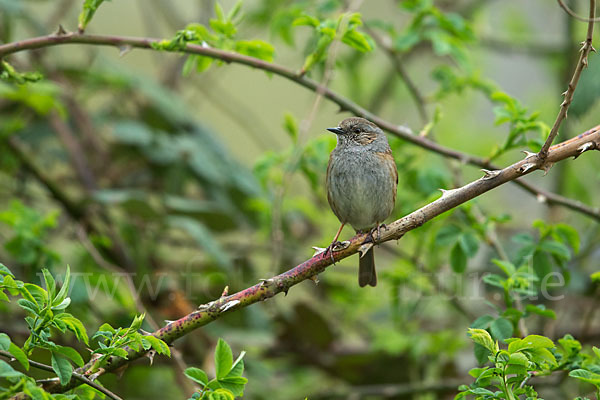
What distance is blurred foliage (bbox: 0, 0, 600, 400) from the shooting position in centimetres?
322

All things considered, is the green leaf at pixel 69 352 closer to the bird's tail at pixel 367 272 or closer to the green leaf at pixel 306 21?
the green leaf at pixel 306 21

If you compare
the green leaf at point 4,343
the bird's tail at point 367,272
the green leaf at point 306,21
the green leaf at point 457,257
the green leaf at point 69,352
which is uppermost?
the green leaf at point 306,21

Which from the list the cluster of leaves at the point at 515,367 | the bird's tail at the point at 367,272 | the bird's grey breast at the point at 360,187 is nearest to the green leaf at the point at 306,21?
the bird's grey breast at the point at 360,187

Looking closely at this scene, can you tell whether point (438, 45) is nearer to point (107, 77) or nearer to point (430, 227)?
point (430, 227)

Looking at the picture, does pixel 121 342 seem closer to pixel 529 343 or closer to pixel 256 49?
pixel 529 343

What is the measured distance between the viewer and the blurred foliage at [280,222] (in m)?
3.22

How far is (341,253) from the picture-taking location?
2.32m

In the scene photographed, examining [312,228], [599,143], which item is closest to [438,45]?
[599,143]

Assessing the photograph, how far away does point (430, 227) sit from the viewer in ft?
12.7

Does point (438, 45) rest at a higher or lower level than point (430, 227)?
higher

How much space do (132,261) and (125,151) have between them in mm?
1058

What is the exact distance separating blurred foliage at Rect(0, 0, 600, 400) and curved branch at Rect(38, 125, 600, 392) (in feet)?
1.99

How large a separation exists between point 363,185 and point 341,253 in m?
1.49

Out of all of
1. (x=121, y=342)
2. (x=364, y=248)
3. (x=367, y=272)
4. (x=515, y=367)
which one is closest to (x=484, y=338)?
(x=515, y=367)
